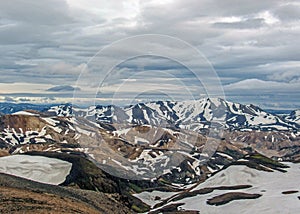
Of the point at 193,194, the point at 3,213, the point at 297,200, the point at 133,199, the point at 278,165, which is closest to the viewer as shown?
the point at 3,213

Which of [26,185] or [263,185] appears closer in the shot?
[26,185]

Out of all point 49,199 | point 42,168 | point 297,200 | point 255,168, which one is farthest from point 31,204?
point 255,168

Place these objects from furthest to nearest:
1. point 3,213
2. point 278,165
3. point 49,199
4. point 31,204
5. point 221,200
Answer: point 278,165 < point 221,200 < point 49,199 < point 31,204 < point 3,213

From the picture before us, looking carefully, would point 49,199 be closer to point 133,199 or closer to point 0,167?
point 0,167

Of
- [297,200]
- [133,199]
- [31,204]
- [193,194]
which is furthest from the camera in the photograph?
[133,199]

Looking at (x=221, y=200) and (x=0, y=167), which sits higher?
(x=0, y=167)

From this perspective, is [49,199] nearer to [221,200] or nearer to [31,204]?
[31,204]

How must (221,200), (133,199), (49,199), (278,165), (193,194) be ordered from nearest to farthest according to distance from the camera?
(49,199), (221,200), (193,194), (133,199), (278,165)

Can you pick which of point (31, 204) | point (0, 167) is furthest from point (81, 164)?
point (31, 204)

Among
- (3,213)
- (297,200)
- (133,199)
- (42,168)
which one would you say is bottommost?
(133,199)
